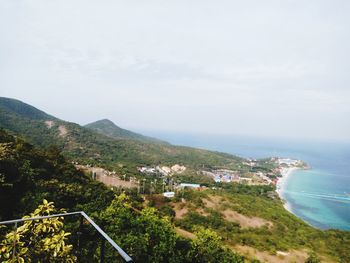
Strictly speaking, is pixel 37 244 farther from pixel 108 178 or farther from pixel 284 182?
pixel 284 182

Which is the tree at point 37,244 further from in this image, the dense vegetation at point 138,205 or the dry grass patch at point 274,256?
the dry grass patch at point 274,256

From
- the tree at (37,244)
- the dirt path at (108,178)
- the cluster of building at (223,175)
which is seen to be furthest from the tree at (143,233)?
the cluster of building at (223,175)

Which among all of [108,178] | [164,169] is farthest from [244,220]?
[164,169]

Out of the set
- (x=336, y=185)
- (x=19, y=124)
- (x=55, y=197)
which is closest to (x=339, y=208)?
(x=336, y=185)

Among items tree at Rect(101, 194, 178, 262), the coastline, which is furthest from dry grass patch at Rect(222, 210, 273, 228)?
tree at Rect(101, 194, 178, 262)

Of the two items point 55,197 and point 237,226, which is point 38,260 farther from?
point 237,226

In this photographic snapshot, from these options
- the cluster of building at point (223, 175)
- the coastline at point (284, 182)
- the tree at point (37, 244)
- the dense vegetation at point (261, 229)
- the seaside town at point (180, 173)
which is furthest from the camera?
the cluster of building at point (223, 175)
